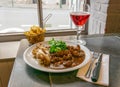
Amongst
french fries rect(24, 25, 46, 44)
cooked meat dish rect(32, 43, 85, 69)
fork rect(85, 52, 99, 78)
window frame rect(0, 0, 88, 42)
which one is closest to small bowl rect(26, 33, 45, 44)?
french fries rect(24, 25, 46, 44)

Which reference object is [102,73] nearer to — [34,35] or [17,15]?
[34,35]

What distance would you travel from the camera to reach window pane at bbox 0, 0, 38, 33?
1.38 m

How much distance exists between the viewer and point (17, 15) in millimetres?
1449

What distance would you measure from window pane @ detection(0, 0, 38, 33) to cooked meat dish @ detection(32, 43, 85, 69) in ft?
2.70

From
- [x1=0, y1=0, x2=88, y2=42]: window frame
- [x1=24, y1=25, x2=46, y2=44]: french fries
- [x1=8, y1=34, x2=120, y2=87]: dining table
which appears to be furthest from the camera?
[x1=0, y1=0, x2=88, y2=42]: window frame

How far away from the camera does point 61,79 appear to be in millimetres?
529

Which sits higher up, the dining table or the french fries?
the french fries

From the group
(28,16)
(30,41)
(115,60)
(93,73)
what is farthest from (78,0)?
(93,73)

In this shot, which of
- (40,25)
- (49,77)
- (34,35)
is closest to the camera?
(49,77)

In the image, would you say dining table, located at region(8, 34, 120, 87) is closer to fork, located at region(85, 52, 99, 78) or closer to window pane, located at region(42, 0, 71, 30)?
fork, located at region(85, 52, 99, 78)

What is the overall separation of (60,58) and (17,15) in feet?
3.25

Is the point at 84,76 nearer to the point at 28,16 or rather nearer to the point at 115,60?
the point at 115,60

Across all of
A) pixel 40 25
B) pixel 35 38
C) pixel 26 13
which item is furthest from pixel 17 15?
pixel 35 38

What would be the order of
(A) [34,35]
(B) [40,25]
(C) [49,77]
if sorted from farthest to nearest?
(B) [40,25], (A) [34,35], (C) [49,77]
